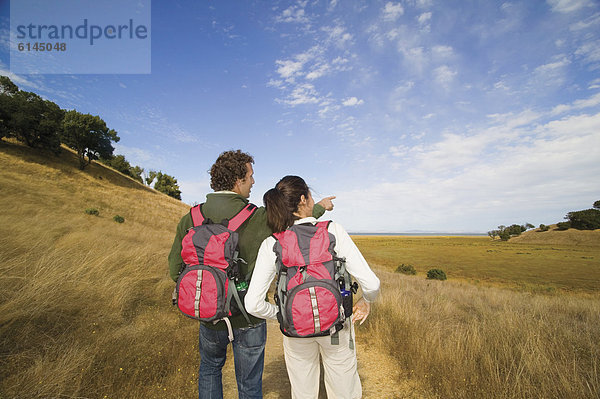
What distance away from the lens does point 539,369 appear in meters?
2.92

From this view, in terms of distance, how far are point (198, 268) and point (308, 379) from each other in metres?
1.35

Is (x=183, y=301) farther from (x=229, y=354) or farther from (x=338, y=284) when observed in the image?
(x=229, y=354)

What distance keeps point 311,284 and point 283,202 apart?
0.70 meters

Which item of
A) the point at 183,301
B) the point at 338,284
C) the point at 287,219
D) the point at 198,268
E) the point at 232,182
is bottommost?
the point at 183,301

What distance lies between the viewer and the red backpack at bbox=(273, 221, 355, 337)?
5.84 feet

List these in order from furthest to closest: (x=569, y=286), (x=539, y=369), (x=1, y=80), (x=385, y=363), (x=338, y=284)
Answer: (x=1, y=80) → (x=569, y=286) → (x=385, y=363) → (x=539, y=369) → (x=338, y=284)

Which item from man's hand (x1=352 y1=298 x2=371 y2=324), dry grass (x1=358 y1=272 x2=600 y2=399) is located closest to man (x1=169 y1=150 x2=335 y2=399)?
man's hand (x1=352 y1=298 x2=371 y2=324)

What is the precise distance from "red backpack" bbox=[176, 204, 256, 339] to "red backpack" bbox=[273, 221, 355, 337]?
387mm

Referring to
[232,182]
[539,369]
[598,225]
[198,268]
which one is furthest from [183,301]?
[598,225]

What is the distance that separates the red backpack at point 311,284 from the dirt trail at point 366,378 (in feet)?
7.96

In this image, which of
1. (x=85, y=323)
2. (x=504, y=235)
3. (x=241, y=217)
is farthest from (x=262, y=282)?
(x=504, y=235)

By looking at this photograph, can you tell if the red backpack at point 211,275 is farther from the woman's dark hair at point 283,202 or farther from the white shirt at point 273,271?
the woman's dark hair at point 283,202

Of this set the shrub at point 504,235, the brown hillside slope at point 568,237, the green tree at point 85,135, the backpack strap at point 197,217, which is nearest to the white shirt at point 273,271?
the backpack strap at point 197,217

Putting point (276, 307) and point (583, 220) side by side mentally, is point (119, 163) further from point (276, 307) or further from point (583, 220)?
point (583, 220)
